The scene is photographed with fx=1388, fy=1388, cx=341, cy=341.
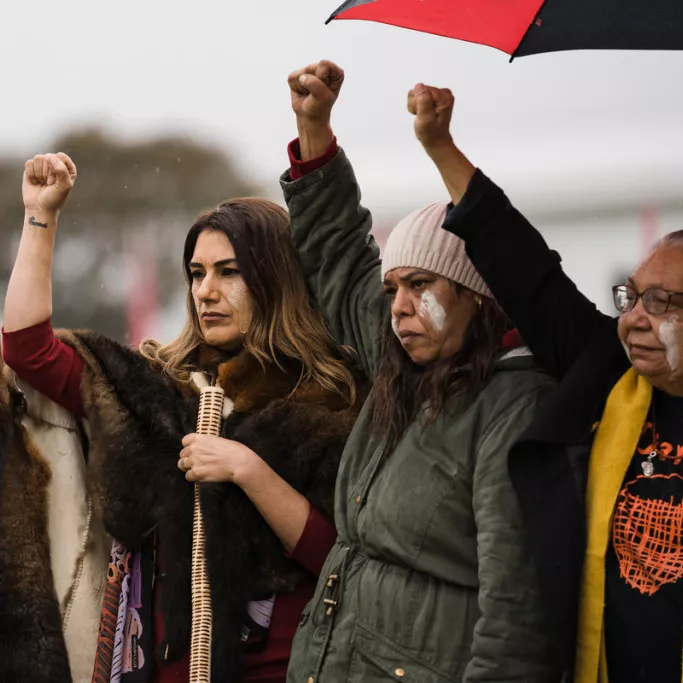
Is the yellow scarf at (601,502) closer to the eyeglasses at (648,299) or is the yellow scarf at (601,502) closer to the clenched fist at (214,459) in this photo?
the eyeglasses at (648,299)

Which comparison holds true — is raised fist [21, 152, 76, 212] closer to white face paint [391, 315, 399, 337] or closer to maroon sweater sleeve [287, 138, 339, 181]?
maroon sweater sleeve [287, 138, 339, 181]

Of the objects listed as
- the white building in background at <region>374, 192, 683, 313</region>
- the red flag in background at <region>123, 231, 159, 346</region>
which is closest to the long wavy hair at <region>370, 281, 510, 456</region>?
the white building in background at <region>374, 192, 683, 313</region>

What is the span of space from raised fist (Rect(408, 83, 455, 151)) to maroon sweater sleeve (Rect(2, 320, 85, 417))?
110cm

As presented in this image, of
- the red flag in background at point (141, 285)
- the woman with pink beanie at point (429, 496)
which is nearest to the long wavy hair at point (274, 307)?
the woman with pink beanie at point (429, 496)

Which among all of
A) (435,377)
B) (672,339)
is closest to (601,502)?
(672,339)

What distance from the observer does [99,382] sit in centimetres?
338

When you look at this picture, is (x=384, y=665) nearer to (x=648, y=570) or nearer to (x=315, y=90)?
(x=648, y=570)

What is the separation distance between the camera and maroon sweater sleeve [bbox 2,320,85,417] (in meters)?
3.30

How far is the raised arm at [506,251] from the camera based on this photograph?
8.87ft

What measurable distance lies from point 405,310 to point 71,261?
22.0 ft

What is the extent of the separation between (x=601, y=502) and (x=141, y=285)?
22.0 feet

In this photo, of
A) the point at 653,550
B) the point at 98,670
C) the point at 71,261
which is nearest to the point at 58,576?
the point at 98,670

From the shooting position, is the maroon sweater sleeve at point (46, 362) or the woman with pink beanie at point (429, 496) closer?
the woman with pink beanie at point (429, 496)

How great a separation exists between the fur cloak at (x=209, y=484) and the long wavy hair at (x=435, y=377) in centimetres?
36
